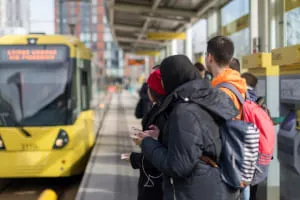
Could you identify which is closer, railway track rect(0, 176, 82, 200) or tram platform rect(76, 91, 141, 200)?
tram platform rect(76, 91, 141, 200)

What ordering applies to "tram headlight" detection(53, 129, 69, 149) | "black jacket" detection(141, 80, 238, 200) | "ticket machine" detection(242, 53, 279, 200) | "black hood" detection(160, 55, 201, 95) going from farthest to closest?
"tram headlight" detection(53, 129, 69, 149)
"ticket machine" detection(242, 53, 279, 200)
"black hood" detection(160, 55, 201, 95)
"black jacket" detection(141, 80, 238, 200)

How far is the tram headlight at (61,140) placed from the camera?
827 centimetres

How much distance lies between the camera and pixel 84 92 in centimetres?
963

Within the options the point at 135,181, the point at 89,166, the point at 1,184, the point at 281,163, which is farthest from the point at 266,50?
the point at 1,184

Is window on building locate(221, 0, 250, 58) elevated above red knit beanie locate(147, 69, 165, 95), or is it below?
above

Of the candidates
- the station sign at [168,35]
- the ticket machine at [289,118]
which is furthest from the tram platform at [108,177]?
the station sign at [168,35]

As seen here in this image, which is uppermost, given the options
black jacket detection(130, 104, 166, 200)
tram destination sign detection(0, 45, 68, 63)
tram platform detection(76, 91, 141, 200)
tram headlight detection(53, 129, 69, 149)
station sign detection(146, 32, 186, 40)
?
station sign detection(146, 32, 186, 40)

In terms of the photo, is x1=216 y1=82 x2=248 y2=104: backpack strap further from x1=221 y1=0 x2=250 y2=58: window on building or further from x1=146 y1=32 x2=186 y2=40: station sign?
x1=146 y1=32 x2=186 y2=40: station sign

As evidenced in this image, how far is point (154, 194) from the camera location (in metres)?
3.53

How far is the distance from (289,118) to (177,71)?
226cm

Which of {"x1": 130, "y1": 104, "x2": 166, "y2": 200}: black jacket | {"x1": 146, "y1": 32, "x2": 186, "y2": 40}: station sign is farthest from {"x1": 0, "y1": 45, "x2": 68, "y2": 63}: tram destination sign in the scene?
{"x1": 146, "y1": 32, "x2": 186, "y2": 40}: station sign

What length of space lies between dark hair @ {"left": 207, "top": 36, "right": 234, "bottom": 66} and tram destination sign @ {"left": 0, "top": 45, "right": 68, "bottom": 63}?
19.5 feet

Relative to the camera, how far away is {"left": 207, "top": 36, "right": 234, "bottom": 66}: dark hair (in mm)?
3076

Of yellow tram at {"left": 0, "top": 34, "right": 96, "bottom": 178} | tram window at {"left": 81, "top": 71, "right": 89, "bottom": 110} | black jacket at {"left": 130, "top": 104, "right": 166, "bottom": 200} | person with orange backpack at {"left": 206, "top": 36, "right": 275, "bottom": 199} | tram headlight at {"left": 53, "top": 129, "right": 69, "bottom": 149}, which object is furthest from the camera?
tram window at {"left": 81, "top": 71, "right": 89, "bottom": 110}
